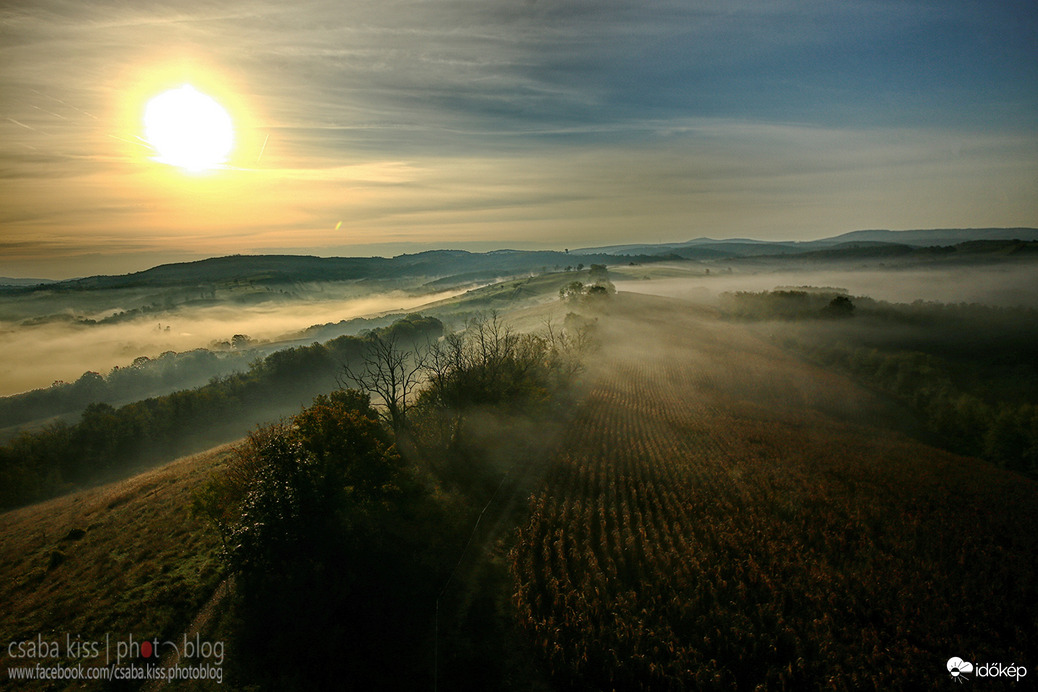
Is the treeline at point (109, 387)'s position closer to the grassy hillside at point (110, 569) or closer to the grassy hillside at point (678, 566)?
the grassy hillside at point (678, 566)

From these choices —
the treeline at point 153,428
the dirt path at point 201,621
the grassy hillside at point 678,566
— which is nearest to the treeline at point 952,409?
the grassy hillside at point 678,566

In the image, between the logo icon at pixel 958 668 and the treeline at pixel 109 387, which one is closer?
the logo icon at pixel 958 668

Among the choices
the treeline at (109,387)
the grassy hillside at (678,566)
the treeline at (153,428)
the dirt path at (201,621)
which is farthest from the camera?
the treeline at (109,387)

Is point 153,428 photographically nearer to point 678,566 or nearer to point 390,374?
point 390,374

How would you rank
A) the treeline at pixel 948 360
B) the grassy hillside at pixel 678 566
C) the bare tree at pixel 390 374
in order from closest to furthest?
1. the grassy hillside at pixel 678 566
2. the bare tree at pixel 390 374
3. the treeline at pixel 948 360

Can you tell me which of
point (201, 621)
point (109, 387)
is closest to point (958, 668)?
point (201, 621)

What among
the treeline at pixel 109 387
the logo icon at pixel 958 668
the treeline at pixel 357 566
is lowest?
the treeline at pixel 109 387

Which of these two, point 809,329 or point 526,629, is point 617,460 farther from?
point 809,329
